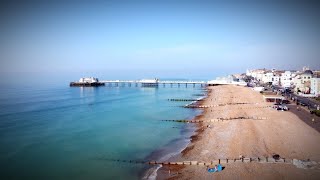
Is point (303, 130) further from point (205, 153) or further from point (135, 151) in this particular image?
point (135, 151)

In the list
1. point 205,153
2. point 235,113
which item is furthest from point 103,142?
point 235,113

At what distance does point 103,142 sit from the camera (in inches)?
931

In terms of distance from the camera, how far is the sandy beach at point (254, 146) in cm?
1484

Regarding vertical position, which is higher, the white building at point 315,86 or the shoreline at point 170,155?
the white building at point 315,86

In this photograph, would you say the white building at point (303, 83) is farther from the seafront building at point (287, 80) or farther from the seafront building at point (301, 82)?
the seafront building at point (287, 80)

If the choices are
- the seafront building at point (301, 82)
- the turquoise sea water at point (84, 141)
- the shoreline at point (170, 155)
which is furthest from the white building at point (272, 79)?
the shoreline at point (170, 155)

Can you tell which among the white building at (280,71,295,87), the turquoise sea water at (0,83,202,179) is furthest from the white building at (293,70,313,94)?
the turquoise sea water at (0,83,202,179)

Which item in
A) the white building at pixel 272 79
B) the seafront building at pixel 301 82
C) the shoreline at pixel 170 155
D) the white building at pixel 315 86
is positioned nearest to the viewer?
the shoreline at pixel 170 155

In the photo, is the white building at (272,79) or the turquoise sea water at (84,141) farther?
the white building at (272,79)

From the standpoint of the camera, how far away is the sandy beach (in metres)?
14.8

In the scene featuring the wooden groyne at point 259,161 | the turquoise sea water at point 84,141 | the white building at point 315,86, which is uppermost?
the white building at point 315,86

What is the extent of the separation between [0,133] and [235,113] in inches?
893

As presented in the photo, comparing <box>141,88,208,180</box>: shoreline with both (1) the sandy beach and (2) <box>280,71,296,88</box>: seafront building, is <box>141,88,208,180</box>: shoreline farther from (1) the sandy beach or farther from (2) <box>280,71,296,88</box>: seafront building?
(2) <box>280,71,296,88</box>: seafront building

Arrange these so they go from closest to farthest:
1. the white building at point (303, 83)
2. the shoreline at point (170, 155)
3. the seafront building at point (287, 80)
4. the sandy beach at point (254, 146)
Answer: the sandy beach at point (254, 146) < the shoreline at point (170, 155) < the white building at point (303, 83) < the seafront building at point (287, 80)
